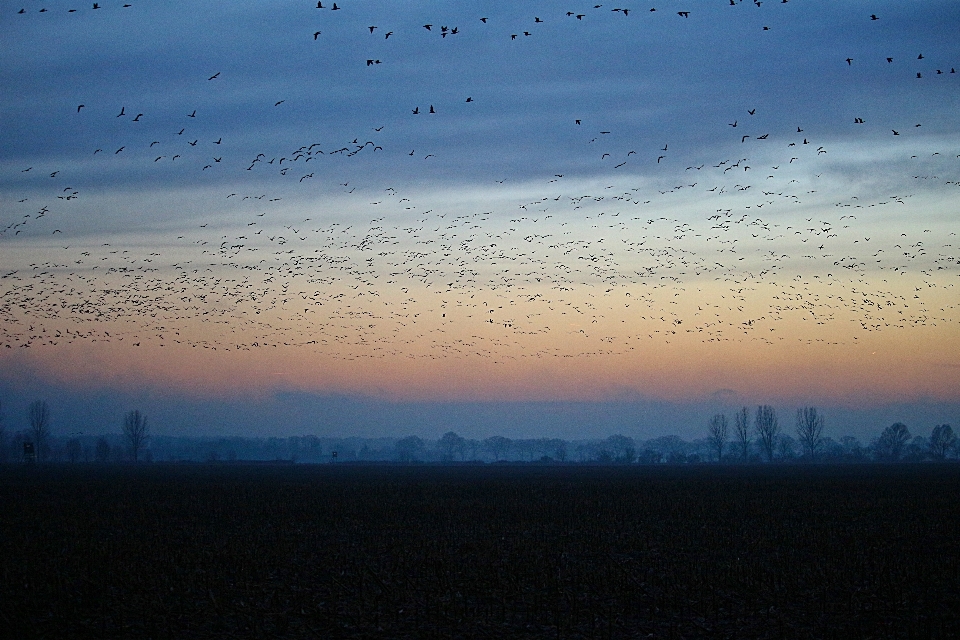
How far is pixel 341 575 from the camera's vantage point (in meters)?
21.6

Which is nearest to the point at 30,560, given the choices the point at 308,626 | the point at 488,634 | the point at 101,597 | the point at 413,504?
the point at 101,597

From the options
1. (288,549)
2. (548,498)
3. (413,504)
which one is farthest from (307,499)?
(288,549)

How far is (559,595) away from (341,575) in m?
6.00

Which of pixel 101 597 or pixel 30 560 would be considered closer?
pixel 101 597

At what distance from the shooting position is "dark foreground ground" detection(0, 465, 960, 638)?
54.2 feet

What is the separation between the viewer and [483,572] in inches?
861

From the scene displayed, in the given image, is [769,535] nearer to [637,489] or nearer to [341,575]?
[341,575]

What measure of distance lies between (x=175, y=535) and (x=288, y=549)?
239 inches

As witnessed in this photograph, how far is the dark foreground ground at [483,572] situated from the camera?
16516 millimetres

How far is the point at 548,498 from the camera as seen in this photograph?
48.7 meters

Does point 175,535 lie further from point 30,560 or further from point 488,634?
point 488,634

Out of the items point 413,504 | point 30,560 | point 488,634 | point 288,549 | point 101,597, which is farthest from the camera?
point 413,504

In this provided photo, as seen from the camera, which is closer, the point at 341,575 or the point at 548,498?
the point at 341,575

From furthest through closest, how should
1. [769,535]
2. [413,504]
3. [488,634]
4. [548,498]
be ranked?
[548,498] < [413,504] < [769,535] < [488,634]
